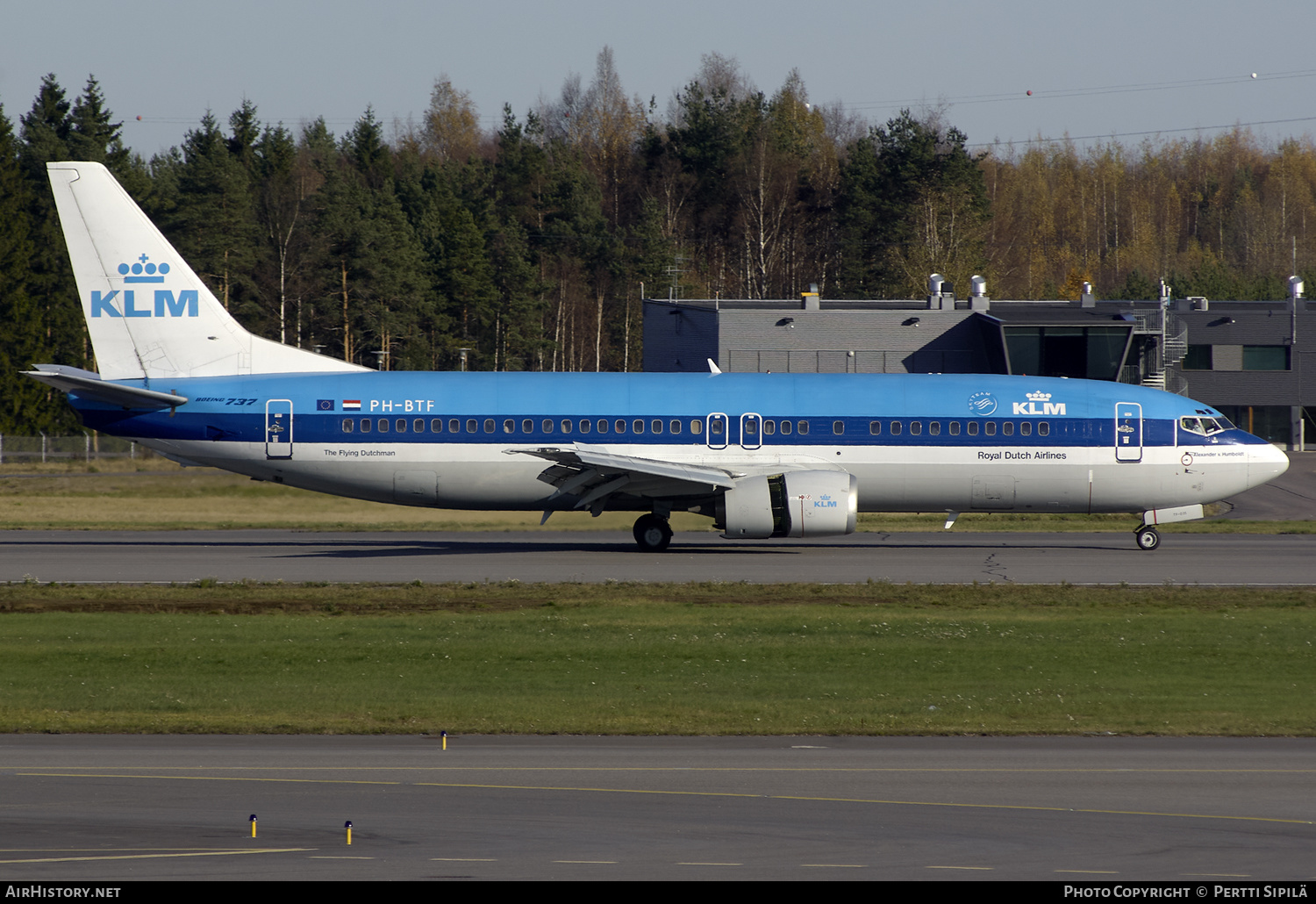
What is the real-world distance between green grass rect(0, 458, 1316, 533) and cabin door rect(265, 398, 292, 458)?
7.89 m

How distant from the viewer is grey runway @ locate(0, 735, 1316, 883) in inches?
366

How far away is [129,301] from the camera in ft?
108

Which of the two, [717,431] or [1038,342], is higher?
[1038,342]

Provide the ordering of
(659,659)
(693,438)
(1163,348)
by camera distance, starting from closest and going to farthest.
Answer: (659,659) → (693,438) → (1163,348)

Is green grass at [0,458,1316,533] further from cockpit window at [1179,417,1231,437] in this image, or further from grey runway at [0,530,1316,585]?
cockpit window at [1179,417,1231,437]

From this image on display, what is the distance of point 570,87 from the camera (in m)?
151

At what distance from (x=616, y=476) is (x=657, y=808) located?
20.7 meters

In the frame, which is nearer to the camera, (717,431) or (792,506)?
(792,506)

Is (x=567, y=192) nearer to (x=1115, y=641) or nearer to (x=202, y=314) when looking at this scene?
(x=202, y=314)

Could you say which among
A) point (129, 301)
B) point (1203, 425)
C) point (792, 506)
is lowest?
point (792, 506)

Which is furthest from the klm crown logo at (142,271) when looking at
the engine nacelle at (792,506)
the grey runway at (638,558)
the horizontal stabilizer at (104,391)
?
the engine nacelle at (792,506)

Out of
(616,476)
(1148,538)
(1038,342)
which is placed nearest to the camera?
(616,476)

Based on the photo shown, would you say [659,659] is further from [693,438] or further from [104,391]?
[104,391]

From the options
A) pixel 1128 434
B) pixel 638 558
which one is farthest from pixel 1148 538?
pixel 638 558
